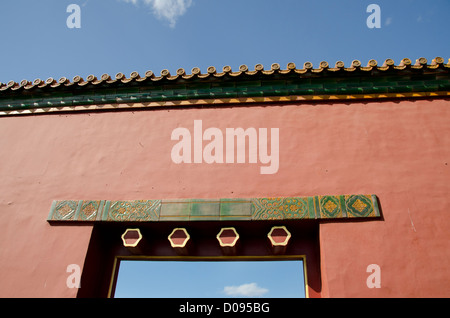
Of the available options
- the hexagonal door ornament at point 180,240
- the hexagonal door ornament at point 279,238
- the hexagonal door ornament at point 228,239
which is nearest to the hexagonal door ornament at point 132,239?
the hexagonal door ornament at point 180,240

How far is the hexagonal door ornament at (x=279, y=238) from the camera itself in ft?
11.6

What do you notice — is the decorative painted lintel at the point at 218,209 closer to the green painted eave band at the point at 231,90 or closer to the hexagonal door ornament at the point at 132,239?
the hexagonal door ornament at the point at 132,239

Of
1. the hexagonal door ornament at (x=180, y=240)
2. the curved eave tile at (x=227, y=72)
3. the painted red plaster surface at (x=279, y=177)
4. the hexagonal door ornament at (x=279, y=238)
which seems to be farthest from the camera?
the curved eave tile at (x=227, y=72)

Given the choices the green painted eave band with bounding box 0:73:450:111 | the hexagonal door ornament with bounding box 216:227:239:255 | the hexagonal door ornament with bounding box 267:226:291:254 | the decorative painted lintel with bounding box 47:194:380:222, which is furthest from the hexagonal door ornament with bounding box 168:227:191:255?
the green painted eave band with bounding box 0:73:450:111

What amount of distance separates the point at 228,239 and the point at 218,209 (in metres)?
0.33

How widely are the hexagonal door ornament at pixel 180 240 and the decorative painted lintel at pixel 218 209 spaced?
→ 0.14 metres

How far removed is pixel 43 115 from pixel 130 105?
1240 mm

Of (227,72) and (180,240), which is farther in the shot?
(227,72)

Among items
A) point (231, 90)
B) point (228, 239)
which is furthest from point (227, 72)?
point (228, 239)

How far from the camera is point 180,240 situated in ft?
12.1

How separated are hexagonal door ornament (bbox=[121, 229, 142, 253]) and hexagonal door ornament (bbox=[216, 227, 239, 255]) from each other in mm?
845

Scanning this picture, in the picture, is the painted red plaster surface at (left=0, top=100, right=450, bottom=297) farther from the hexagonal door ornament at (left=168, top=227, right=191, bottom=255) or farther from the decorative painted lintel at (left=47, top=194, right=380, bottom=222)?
the hexagonal door ornament at (left=168, top=227, right=191, bottom=255)

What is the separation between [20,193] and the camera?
4137 mm

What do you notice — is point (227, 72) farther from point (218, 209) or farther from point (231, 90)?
point (218, 209)
